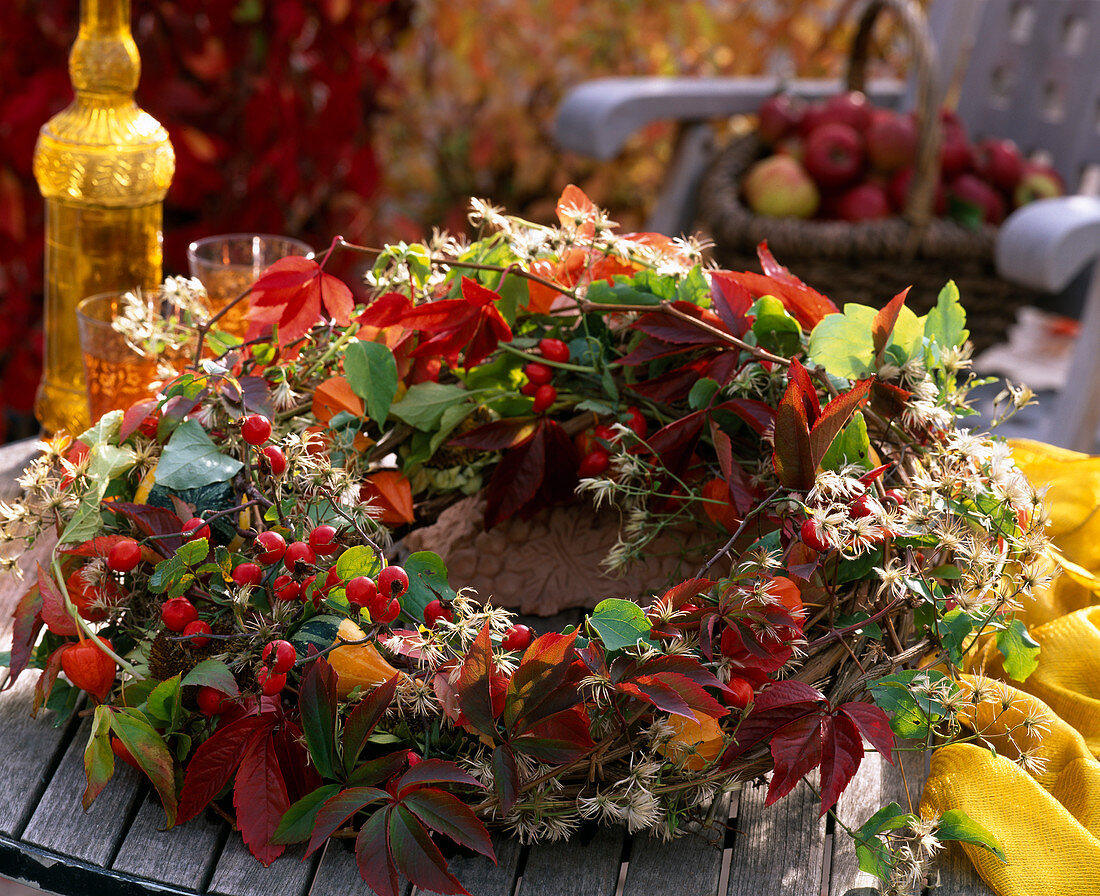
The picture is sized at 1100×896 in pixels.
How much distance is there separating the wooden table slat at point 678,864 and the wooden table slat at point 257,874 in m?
0.20

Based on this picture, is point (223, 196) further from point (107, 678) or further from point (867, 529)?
point (867, 529)

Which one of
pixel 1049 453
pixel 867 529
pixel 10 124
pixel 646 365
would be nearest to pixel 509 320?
pixel 646 365

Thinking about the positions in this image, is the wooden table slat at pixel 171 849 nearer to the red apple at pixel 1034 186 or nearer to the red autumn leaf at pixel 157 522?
the red autumn leaf at pixel 157 522

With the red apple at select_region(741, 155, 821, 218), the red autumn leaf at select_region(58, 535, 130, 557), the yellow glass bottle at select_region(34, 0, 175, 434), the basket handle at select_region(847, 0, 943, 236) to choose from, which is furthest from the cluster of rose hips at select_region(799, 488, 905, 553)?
the red apple at select_region(741, 155, 821, 218)

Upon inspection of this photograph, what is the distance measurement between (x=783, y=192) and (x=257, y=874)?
1900mm

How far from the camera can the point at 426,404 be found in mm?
858

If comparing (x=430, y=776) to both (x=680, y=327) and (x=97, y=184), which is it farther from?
(x=97, y=184)

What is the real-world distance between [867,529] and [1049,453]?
51 cm

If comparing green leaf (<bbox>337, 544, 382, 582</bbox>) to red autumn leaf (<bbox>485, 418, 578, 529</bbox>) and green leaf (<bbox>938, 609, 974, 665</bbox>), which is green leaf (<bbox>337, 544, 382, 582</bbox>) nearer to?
red autumn leaf (<bbox>485, 418, 578, 529</bbox>)

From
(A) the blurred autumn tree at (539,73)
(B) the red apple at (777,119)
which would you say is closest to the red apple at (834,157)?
(B) the red apple at (777,119)

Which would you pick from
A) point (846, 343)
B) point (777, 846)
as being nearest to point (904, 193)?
point (846, 343)

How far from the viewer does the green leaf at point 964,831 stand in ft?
2.25

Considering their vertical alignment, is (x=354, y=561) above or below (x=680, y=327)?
below

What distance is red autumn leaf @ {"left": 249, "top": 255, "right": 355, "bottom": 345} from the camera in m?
0.82
